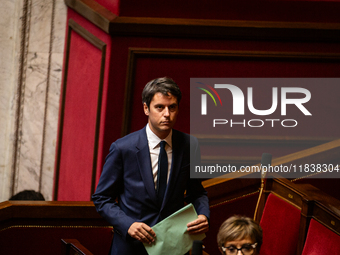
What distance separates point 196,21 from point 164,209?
213 cm

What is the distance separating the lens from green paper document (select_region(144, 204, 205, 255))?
1879 millimetres

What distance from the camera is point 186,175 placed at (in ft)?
6.51

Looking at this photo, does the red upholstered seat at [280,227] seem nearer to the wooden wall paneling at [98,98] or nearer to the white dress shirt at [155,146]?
the white dress shirt at [155,146]

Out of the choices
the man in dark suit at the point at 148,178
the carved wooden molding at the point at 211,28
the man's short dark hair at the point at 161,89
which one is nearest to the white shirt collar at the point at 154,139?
the man in dark suit at the point at 148,178

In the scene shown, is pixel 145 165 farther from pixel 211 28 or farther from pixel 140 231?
pixel 211 28

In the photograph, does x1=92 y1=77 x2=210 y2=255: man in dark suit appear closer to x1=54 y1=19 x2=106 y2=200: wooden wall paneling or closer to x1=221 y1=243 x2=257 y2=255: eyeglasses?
x1=221 y1=243 x2=257 y2=255: eyeglasses

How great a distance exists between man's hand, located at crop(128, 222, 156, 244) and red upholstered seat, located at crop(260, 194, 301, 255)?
42.4 inches

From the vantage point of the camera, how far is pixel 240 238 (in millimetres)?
1839

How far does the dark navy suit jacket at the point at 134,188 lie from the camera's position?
192 cm

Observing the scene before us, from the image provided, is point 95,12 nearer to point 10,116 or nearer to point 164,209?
point 10,116

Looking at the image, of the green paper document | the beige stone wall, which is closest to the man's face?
the green paper document

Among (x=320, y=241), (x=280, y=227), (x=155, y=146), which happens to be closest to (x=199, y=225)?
(x=155, y=146)

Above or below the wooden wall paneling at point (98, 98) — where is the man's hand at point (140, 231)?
below

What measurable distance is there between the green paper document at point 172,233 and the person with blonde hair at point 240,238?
0.13m
